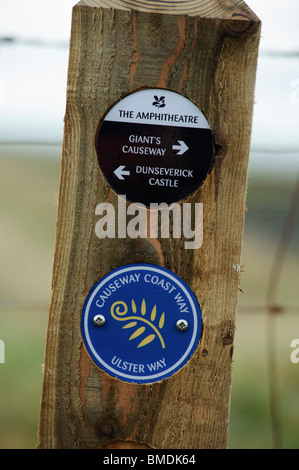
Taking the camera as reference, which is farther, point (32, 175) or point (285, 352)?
point (32, 175)

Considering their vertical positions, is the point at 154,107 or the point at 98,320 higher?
the point at 154,107

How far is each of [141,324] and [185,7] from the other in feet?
1.73

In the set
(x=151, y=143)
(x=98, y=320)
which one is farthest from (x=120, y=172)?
(x=98, y=320)

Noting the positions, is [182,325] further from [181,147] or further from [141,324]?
[181,147]

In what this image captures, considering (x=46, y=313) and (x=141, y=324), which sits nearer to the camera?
(x=141, y=324)

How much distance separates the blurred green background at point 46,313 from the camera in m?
2.46

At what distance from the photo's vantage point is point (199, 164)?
944mm

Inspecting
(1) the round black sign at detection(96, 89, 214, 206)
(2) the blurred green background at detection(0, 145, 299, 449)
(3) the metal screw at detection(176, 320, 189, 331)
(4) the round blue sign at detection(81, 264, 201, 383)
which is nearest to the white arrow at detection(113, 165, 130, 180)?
(1) the round black sign at detection(96, 89, 214, 206)

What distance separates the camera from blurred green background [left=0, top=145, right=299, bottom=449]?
246 centimetres

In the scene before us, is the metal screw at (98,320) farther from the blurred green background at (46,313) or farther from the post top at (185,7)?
the blurred green background at (46,313)

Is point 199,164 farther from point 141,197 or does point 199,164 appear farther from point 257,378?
point 257,378

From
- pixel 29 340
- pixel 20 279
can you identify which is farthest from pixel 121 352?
pixel 20 279

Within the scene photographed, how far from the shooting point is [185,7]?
3.04ft

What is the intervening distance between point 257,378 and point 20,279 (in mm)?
1639
